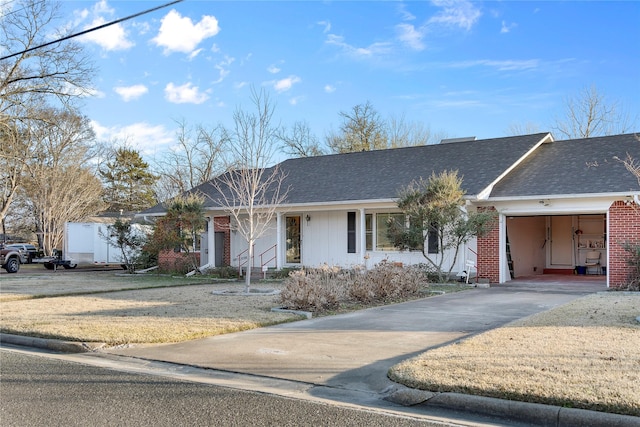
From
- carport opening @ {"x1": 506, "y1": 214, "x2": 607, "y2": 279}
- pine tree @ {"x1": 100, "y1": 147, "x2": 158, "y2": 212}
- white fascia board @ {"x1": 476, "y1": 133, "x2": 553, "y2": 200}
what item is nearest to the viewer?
white fascia board @ {"x1": 476, "y1": 133, "x2": 553, "y2": 200}

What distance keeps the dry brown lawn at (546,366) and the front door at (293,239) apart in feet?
47.4

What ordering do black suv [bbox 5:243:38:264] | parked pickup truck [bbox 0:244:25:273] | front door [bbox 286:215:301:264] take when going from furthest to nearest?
black suv [bbox 5:243:38:264]
parked pickup truck [bbox 0:244:25:273]
front door [bbox 286:215:301:264]

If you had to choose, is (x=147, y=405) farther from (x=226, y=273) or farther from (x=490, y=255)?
(x=226, y=273)

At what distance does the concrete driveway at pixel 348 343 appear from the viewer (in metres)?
7.12

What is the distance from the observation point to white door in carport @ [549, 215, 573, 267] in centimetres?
2238

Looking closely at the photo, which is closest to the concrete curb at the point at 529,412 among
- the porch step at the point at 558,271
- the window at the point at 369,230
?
the window at the point at 369,230

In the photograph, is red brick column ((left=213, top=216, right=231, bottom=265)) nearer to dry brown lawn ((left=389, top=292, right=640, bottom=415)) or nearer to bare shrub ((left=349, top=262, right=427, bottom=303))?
bare shrub ((left=349, top=262, right=427, bottom=303))

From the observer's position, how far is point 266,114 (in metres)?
16.2

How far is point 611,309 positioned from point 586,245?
11.7 m

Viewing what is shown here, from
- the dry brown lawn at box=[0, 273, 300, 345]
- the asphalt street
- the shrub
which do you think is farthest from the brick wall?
the asphalt street

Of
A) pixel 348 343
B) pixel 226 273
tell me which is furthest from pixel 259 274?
pixel 348 343

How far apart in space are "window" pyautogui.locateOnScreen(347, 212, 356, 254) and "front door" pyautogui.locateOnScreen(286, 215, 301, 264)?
2499 millimetres

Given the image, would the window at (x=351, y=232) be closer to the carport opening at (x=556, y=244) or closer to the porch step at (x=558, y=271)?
the carport opening at (x=556, y=244)

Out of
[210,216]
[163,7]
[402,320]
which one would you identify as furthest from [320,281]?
[210,216]
